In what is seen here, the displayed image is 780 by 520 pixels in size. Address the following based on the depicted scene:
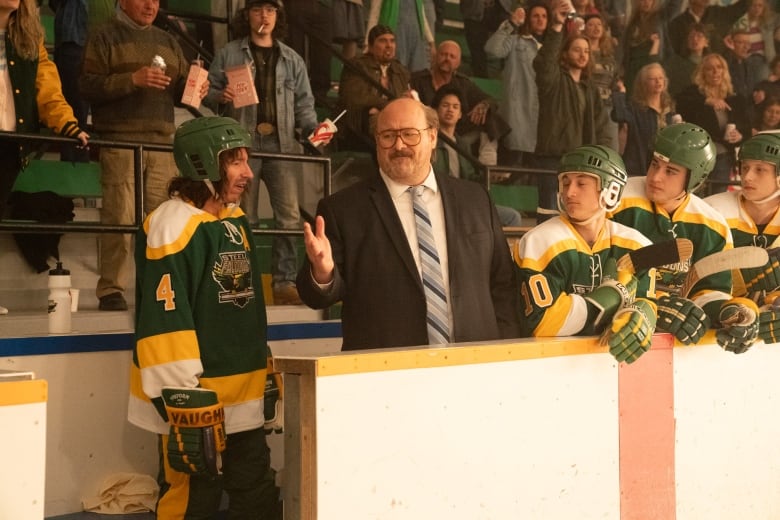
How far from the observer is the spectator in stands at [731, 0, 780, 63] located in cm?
1006

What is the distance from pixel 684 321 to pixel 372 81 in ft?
11.8

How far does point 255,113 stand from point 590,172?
2.75 metres

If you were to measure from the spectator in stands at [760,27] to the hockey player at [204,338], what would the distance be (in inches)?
303

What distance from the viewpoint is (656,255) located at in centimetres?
346

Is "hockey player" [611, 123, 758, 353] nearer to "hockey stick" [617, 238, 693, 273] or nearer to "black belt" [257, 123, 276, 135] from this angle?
"hockey stick" [617, 238, 693, 273]

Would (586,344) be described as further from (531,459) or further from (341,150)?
(341,150)

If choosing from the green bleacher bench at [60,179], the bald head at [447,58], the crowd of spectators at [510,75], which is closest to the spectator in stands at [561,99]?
the crowd of spectators at [510,75]

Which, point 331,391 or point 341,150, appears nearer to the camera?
point 331,391

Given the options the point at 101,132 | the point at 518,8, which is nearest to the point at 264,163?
the point at 101,132

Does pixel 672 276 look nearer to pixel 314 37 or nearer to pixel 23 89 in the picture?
pixel 23 89

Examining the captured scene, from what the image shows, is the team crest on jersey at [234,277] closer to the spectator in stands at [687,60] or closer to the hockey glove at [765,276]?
the hockey glove at [765,276]

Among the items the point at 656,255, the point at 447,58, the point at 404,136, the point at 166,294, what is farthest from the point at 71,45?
the point at 656,255

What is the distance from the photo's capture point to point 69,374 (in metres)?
4.00

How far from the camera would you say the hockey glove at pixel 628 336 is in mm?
3041
